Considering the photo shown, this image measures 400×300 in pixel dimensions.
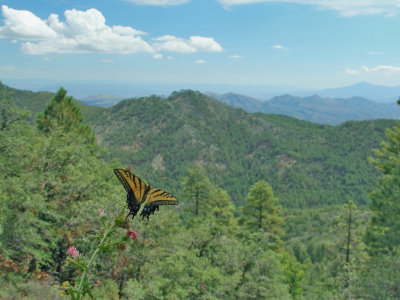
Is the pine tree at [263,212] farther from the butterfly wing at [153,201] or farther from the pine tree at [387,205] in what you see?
the butterfly wing at [153,201]

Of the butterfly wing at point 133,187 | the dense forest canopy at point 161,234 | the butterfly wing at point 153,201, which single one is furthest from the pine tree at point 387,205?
the butterfly wing at point 133,187

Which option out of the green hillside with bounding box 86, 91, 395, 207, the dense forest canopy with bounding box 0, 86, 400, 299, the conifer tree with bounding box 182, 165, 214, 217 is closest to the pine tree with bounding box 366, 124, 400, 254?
the dense forest canopy with bounding box 0, 86, 400, 299

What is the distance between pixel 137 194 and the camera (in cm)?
228

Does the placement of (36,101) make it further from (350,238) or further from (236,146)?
(350,238)

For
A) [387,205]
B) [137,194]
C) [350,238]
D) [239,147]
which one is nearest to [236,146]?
[239,147]

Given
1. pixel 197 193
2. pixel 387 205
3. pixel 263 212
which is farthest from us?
pixel 197 193

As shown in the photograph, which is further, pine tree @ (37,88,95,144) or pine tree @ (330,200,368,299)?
pine tree @ (37,88,95,144)

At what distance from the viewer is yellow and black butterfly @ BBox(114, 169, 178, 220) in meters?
2.21

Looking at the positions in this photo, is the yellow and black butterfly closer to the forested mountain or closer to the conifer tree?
the conifer tree

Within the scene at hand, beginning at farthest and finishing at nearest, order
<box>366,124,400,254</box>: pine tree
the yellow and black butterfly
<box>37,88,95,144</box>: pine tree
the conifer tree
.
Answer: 1. <box>37,88,95,144</box>: pine tree
2. the conifer tree
3. <box>366,124,400,254</box>: pine tree
4. the yellow and black butterfly

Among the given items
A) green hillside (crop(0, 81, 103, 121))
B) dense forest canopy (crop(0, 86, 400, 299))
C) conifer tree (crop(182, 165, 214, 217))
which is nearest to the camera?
dense forest canopy (crop(0, 86, 400, 299))

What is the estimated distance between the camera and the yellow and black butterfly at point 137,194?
7.25 ft

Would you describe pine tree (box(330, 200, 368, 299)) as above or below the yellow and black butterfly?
below

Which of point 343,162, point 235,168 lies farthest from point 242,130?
point 343,162
